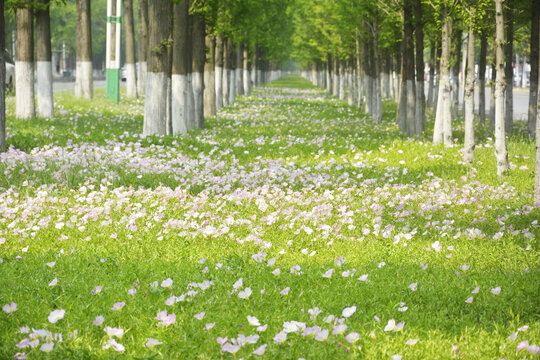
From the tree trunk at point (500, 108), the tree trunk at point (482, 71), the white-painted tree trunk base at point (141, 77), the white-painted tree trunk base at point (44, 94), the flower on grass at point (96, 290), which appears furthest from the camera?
the white-painted tree trunk base at point (141, 77)

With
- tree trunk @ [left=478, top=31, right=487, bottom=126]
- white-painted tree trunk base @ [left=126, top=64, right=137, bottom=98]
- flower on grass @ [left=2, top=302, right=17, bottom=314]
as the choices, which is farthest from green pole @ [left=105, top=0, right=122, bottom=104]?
flower on grass @ [left=2, top=302, right=17, bottom=314]

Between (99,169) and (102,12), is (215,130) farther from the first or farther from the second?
(102,12)

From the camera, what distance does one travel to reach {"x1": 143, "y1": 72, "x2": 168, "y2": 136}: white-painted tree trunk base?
16.3 metres

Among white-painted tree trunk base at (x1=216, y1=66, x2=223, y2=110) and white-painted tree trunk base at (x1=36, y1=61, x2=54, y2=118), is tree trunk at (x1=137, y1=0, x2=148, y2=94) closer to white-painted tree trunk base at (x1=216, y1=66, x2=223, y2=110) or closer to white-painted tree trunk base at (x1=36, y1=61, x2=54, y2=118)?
white-painted tree trunk base at (x1=216, y1=66, x2=223, y2=110)

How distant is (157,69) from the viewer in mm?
16234

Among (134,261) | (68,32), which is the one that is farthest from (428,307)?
(68,32)

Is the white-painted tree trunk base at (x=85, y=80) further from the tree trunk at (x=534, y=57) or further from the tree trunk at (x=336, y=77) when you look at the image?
the tree trunk at (x=336, y=77)

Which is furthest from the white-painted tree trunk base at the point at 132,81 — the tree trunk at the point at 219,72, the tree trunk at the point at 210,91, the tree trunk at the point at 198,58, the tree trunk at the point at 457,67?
the tree trunk at the point at 457,67

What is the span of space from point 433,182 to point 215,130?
34.3 ft

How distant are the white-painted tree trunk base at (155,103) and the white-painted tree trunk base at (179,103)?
1706 mm

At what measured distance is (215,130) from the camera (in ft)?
64.7

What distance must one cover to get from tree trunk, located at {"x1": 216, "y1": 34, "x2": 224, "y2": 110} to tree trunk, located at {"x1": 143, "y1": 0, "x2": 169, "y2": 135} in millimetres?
13680

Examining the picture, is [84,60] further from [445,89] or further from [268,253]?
[268,253]

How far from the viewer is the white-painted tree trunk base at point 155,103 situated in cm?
1631
